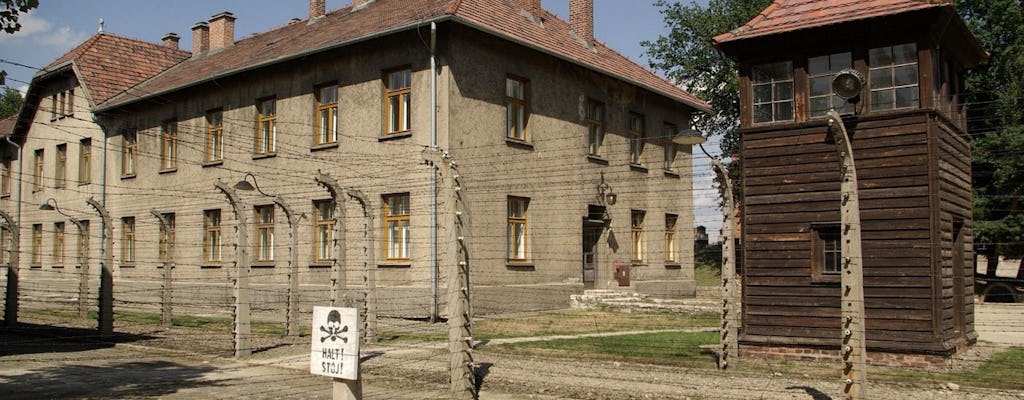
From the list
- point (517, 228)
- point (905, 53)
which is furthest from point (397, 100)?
point (905, 53)

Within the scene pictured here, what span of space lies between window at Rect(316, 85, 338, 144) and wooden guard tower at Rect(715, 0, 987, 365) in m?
11.9

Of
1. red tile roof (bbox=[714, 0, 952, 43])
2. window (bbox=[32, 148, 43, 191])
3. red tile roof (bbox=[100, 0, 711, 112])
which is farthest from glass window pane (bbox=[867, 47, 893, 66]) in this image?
window (bbox=[32, 148, 43, 191])

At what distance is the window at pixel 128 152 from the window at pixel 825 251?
79.6 feet

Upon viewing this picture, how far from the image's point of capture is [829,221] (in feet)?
42.3

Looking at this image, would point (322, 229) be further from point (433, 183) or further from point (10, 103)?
point (10, 103)

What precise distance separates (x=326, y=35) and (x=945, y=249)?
1625 centimetres

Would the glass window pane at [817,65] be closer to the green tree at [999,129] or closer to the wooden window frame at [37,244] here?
the green tree at [999,129]

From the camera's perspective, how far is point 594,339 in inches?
617

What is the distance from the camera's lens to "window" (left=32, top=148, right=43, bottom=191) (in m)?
34.7

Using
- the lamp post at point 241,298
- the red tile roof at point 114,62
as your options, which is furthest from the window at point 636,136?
the red tile roof at point 114,62

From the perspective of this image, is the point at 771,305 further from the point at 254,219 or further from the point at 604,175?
the point at 254,219

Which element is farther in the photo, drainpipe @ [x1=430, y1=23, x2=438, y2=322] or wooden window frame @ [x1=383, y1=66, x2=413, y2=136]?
wooden window frame @ [x1=383, y1=66, x2=413, y2=136]

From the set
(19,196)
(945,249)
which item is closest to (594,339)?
A: (945,249)

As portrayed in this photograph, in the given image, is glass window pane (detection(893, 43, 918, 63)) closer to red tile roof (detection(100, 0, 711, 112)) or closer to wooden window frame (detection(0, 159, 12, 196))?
red tile roof (detection(100, 0, 711, 112))
